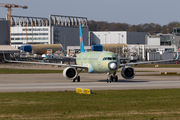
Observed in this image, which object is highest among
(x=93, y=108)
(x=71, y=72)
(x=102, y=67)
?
(x=102, y=67)

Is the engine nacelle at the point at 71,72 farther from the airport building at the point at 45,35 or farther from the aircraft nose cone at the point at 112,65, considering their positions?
the airport building at the point at 45,35

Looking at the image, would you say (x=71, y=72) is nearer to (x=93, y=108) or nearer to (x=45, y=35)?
(x=93, y=108)

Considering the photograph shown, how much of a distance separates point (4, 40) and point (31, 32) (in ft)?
178

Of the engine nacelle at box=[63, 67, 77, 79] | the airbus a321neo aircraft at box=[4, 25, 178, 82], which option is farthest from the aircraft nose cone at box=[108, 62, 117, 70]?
the engine nacelle at box=[63, 67, 77, 79]

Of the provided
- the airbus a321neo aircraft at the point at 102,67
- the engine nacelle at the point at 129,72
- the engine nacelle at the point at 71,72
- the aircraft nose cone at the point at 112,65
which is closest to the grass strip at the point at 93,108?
the aircraft nose cone at the point at 112,65

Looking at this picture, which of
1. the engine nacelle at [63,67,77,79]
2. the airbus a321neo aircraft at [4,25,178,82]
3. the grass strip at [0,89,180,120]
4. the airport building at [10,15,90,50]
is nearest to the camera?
the grass strip at [0,89,180,120]

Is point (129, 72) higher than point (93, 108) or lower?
higher

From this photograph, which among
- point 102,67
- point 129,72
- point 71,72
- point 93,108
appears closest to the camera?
point 93,108

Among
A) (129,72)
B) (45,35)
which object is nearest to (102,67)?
(129,72)

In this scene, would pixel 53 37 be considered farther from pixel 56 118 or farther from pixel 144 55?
pixel 56 118

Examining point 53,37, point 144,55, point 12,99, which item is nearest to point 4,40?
Answer: point 53,37

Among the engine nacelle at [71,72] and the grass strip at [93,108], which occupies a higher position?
the engine nacelle at [71,72]

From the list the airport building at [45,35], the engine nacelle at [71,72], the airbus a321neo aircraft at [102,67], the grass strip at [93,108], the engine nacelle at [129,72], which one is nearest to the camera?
the grass strip at [93,108]

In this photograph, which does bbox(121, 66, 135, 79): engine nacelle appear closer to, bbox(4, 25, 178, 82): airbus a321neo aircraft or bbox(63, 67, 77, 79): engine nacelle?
bbox(4, 25, 178, 82): airbus a321neo aircraft
